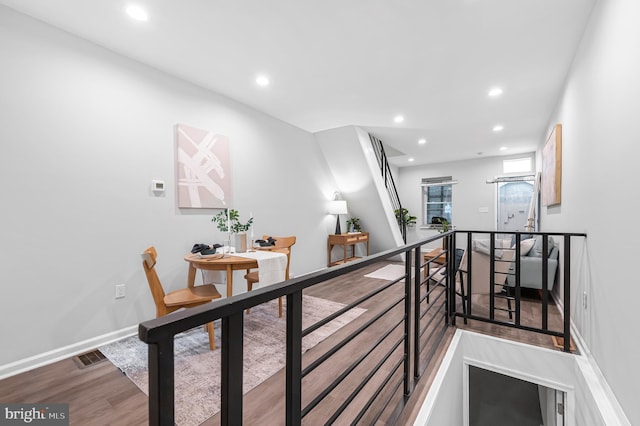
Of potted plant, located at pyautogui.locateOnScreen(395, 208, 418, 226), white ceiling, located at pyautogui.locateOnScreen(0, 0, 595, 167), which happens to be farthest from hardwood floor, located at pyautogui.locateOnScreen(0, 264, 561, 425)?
potted plant, located at pyautogui.locateOnScreen(395, 208, 418, 226)

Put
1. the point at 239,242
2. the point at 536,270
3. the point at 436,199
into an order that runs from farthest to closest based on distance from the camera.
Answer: the point at 436,199, the point at 536,270, the point at 239,242

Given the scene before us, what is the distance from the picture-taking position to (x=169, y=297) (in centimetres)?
222

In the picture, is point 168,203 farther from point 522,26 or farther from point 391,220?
point 391,220

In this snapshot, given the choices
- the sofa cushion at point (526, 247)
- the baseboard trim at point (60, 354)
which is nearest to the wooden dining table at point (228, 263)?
the baseboard trim at point (60, 354)

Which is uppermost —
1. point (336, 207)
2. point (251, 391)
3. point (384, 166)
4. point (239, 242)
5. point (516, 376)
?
point (384, 166)

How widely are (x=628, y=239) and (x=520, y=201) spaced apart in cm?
565

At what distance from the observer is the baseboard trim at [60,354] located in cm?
187

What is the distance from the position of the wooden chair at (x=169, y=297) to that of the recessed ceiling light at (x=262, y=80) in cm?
194

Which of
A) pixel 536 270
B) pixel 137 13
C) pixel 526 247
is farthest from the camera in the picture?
pixel 526 247

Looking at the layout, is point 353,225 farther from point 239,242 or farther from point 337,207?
point 239,242

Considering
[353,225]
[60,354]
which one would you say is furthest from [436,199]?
[60,354]

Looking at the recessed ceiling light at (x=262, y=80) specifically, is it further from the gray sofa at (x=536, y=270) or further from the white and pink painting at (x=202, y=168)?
the gray sofa at (x=536, y=270)

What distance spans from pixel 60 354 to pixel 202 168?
1.90 meters

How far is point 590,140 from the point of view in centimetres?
202
